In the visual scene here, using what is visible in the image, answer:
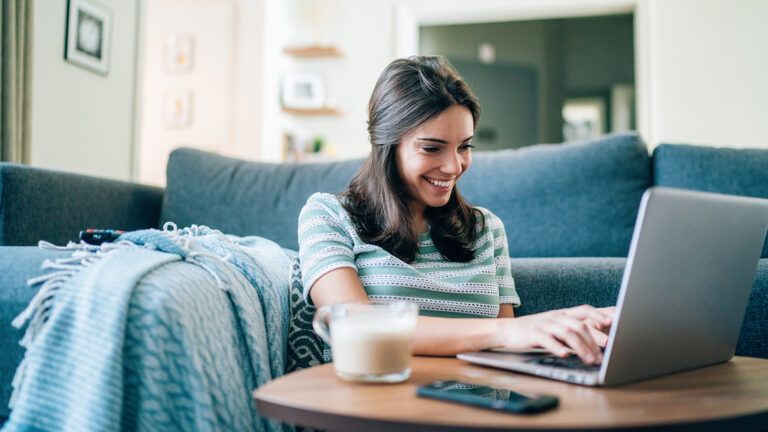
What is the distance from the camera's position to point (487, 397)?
26.2 inches

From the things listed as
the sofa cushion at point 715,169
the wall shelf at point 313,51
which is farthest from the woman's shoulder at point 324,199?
the wall shelf at point 313,51

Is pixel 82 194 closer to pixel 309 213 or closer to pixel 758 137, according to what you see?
pixel 309 213

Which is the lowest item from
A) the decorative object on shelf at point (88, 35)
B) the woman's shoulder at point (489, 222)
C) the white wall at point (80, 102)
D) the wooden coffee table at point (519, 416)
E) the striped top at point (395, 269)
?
the wooden coffee table at point (519, 416)

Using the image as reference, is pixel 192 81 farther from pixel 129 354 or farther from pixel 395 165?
pixel 129 354

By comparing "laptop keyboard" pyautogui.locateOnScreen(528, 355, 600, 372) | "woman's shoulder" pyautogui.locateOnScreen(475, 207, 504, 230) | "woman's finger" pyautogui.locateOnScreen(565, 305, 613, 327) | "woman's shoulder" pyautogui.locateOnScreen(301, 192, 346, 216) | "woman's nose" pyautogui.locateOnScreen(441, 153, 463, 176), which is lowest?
"laptop keyboard" pyautogui.locateOnScreen(528, 355, 600, 372)

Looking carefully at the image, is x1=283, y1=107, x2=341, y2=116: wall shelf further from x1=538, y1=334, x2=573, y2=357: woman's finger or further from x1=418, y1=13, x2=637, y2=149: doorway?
x1=538, y1=334, x2=573, y2=357: woman's finger

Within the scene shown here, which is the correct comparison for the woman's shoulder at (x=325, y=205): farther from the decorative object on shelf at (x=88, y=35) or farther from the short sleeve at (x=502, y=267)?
the decorative object on shelf at (x=88, y=35)

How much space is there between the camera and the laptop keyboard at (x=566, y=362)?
0.80 metres

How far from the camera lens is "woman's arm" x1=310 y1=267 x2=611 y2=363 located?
0.82 metres

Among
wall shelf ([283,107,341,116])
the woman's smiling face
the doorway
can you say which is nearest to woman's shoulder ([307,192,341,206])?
the woman's smiling face

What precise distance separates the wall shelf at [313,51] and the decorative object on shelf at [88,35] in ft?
4.23

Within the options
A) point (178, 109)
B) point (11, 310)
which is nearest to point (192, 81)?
point (178, 109)

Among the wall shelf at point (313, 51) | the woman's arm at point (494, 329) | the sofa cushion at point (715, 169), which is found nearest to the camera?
the woman's arm at point (494, 329)

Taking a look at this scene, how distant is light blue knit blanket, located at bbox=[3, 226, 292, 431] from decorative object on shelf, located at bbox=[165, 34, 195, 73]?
3.51 meters
